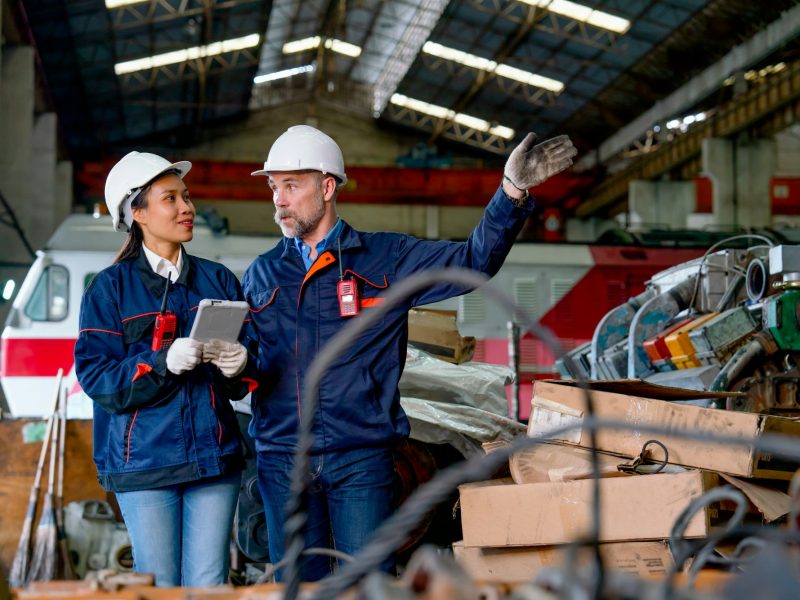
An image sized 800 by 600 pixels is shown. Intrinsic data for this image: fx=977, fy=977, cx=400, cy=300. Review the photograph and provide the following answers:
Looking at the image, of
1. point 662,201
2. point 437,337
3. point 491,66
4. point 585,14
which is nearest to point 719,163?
point 662,201

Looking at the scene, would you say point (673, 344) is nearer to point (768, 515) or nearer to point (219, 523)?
point (768, 515)

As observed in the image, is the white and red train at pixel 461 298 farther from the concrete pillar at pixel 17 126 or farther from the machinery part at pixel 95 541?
the machinery part at pixel 95 541

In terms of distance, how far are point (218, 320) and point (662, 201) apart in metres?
17.8

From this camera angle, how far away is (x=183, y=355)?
2789 millimetres

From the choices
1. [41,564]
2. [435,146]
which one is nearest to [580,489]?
[41,564]

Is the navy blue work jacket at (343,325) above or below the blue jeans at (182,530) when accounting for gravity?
above

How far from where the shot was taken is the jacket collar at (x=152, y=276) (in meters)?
3.06

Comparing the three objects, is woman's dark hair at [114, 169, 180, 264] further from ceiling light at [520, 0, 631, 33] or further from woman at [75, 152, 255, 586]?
ceiling light at [520, 0, 631, 33]

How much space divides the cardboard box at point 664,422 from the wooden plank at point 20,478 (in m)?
2.89

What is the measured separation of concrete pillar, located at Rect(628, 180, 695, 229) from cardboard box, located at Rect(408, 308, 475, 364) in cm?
1446

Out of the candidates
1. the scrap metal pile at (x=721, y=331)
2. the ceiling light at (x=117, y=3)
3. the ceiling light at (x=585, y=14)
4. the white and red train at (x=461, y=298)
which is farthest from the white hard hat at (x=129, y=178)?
the ceiling light at (x=585, y=14)

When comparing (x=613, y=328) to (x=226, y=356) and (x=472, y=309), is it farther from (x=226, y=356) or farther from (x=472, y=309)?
(x=226, y=356)

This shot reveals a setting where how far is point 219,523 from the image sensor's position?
2928 mm

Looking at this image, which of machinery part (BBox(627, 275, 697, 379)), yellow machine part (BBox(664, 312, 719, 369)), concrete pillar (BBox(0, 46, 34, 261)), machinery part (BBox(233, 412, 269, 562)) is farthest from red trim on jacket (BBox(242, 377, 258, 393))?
concrete pillar (BBox(0, 46, 34, 261))
